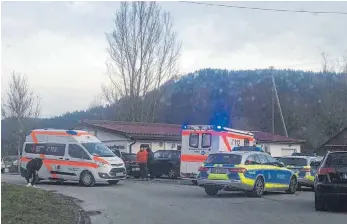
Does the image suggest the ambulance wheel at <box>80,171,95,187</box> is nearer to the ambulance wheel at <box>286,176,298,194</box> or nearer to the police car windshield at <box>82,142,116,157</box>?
the police car windshield at <box>82,142,116,157</box>

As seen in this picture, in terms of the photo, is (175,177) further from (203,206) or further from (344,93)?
(344,93)

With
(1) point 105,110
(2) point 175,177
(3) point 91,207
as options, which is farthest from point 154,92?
(3) point 91,207

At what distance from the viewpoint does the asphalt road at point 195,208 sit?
11.9 m

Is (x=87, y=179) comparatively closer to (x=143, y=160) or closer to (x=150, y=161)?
(x=143, y=160)

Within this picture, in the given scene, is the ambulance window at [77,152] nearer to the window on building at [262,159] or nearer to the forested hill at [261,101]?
the window on building at [262,159]

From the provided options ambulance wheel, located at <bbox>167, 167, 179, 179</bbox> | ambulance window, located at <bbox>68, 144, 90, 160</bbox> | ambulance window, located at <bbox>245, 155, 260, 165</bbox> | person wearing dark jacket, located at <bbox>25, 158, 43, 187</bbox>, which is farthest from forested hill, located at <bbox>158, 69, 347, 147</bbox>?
ambulance window, located at <bbox>245, 155, 260, 165</bbox>

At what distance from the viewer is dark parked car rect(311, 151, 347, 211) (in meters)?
13.0

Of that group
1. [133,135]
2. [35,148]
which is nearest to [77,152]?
[35,148]

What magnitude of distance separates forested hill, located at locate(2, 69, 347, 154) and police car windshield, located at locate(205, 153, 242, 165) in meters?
41.6

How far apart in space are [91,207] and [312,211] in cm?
608

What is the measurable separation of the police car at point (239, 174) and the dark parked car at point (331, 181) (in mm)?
3748

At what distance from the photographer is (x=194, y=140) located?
23984 millimetres

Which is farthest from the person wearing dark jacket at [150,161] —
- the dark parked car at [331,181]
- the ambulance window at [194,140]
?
the dark parked car at [331,181]

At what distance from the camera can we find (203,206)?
47.8 feet
